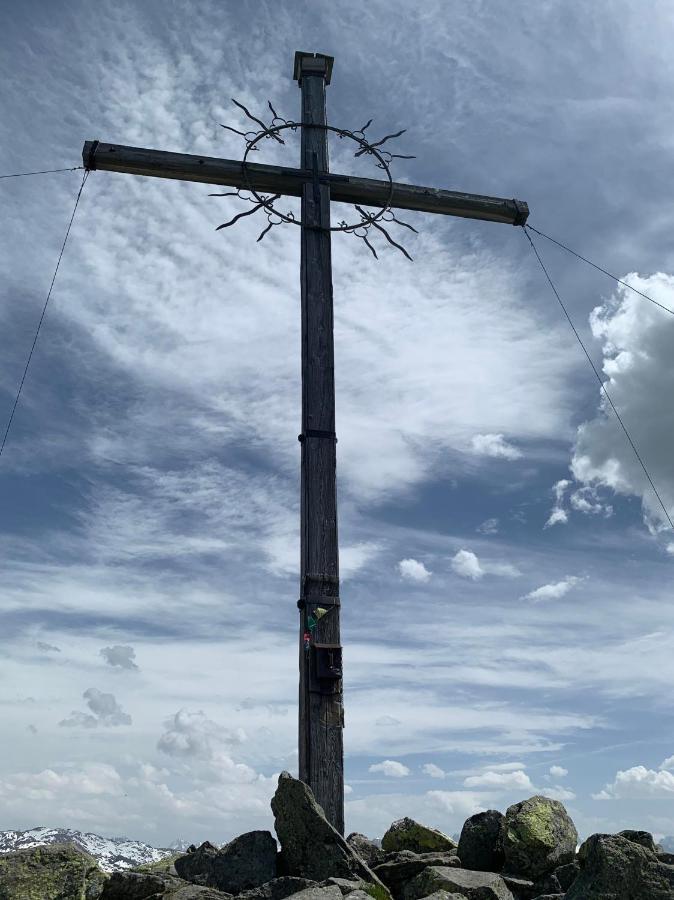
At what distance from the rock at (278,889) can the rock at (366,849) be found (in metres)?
1.46

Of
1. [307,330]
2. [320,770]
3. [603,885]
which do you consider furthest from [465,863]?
[307,330]

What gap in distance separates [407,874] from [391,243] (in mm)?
7864

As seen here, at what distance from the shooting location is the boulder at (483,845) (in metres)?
7.26

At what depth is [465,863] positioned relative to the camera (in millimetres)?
7328

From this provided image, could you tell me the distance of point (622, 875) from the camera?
17.5ft

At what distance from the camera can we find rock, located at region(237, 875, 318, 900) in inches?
239

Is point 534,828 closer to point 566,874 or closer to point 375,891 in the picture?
point 566,874

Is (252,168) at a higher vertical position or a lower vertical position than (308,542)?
higher

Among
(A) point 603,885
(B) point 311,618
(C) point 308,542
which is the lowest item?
(A) point 603,885

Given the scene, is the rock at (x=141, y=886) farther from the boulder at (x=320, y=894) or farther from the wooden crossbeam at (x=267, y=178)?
the wooden crossbeam at (x=267, y=178)

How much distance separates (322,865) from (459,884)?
1.22 metres

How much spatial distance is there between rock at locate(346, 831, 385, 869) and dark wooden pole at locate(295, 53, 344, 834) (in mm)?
361

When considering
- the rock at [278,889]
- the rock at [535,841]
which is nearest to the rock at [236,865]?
the rock at [278,889]

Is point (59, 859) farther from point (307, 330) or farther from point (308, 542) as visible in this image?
point (307, 330)
